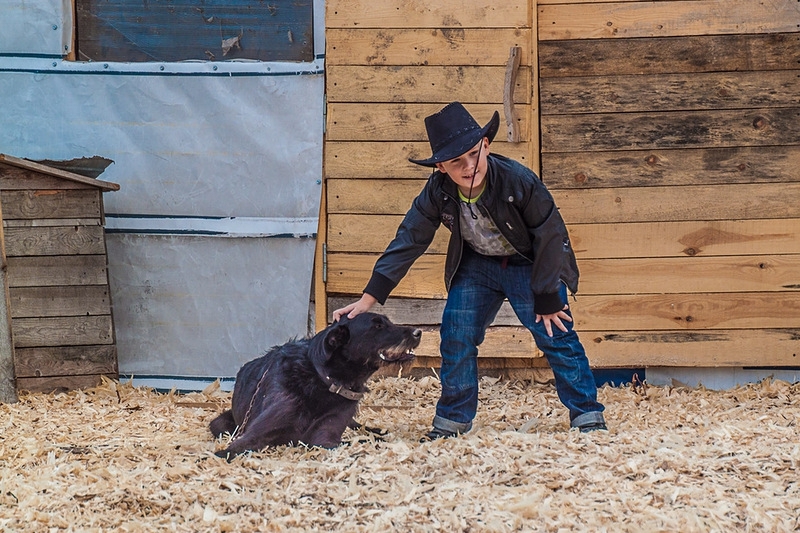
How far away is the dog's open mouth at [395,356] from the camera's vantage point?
3998mm

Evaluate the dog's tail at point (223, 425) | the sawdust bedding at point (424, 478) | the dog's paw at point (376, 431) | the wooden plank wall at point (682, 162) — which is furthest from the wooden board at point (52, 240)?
the wooden plank wall at point (682, 162)

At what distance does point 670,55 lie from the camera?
18.8 ft

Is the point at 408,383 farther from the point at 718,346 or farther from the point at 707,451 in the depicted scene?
the point at 707,451

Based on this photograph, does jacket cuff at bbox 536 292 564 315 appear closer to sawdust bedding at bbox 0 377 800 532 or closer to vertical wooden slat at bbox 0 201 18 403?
sawdust bedding at bbox 0 377 800 532

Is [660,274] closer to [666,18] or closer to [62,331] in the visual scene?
[666,18]

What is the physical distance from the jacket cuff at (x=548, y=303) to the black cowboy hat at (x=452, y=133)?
790mm

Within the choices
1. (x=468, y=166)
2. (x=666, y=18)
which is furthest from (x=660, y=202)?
(x=468, y=166)

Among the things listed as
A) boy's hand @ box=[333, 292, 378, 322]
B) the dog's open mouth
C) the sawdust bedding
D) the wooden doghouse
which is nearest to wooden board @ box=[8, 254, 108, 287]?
the wooden doghouse

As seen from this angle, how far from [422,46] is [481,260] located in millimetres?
2021

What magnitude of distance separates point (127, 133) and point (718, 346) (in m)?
4.20

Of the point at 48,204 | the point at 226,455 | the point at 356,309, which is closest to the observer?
the point at 226,455

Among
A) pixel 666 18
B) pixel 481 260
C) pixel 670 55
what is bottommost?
pixel 481 260

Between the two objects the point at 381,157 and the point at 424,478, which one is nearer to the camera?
the point at 424,478

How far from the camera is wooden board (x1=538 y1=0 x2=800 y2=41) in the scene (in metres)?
5.68
